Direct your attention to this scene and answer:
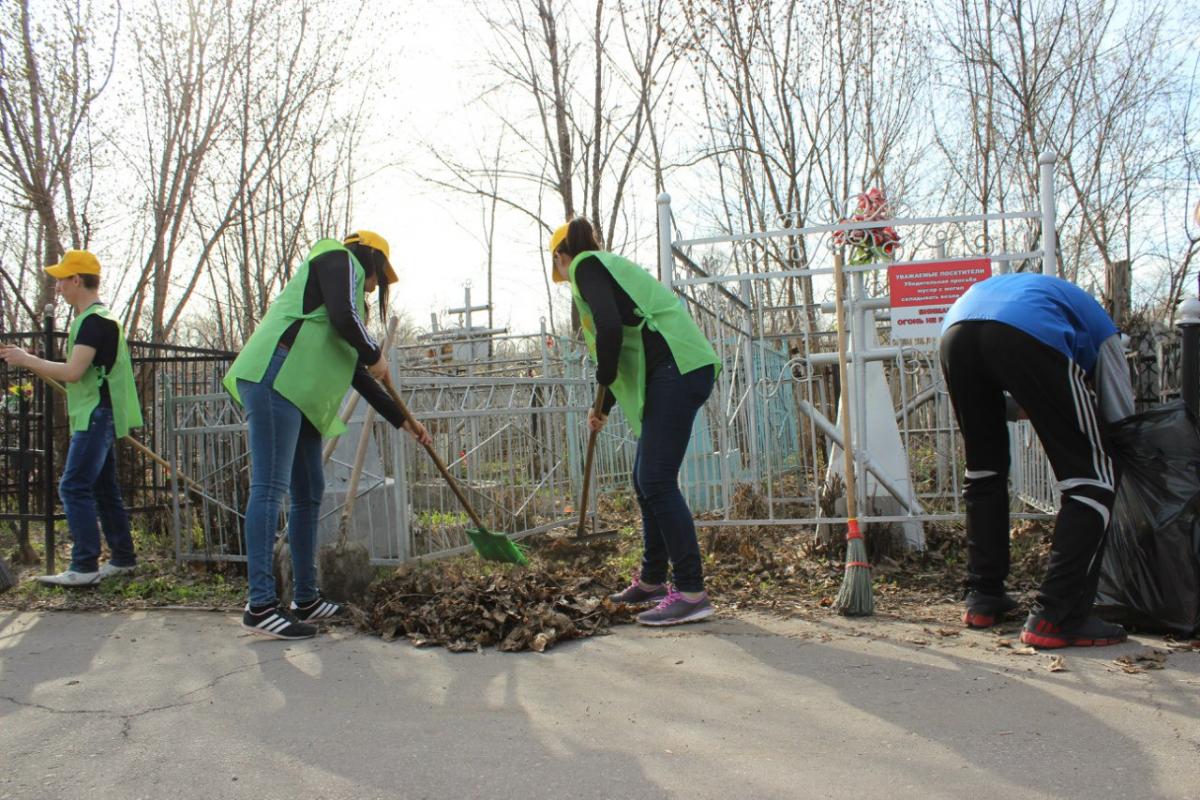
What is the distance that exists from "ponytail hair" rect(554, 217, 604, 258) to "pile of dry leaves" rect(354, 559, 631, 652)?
5.06ft

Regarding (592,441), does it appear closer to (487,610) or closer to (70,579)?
(487,610)

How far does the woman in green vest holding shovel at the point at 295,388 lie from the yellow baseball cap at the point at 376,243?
0.04 m

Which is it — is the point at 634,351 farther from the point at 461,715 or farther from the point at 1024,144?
the point at 1024,144

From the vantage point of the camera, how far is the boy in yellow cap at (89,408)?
4906 millimetres

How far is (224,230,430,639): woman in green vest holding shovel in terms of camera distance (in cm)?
388

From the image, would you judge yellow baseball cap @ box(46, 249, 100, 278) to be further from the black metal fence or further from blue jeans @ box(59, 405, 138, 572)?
blue jeans @ box(59, 405, 138, 572)

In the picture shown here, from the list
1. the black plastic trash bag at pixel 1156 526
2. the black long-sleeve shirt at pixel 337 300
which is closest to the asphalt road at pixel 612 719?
the black plastic trash bag at pixel 1156 526

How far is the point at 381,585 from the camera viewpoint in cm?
430

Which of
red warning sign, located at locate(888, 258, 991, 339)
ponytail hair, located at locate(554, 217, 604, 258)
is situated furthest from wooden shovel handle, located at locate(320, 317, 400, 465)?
red warning sign, located at locate(888, 258, 991, 339)

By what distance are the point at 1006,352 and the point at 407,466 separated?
3.24 metres

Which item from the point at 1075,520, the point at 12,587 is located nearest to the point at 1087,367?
the point at 1075,520

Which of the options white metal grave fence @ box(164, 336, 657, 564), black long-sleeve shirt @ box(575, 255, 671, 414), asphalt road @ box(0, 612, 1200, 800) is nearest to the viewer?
asphalt road @ box(0, 612, 1200, 800)

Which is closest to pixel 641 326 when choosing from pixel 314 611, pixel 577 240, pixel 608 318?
pixel 608 318

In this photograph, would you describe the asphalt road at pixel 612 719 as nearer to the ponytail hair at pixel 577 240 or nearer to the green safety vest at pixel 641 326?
the green safety vest at pixel 641 326
